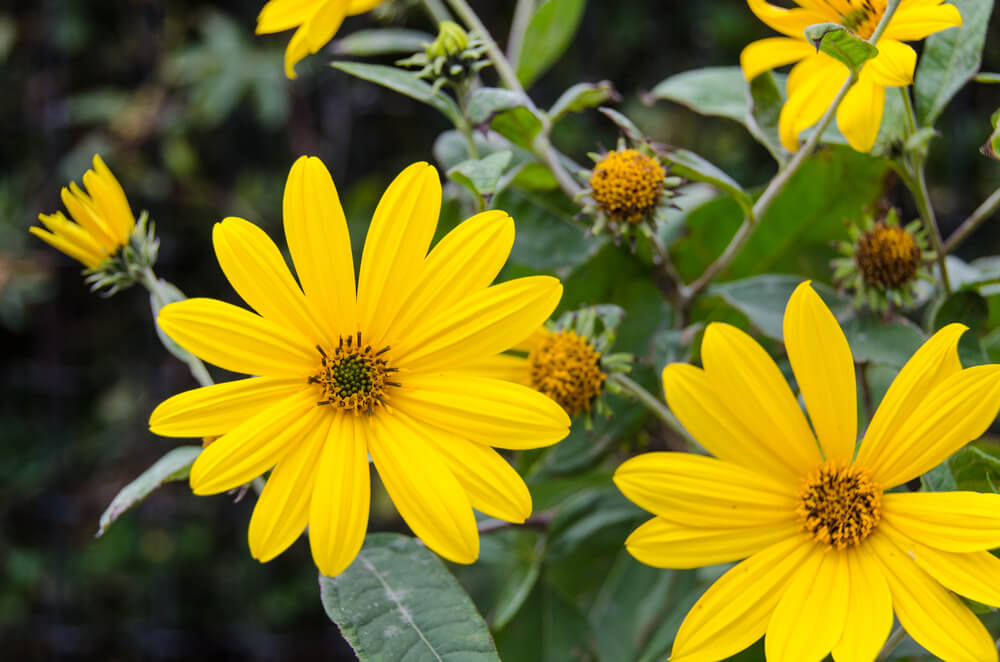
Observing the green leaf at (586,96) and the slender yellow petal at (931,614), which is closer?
the slender yellow petal at (931,614)

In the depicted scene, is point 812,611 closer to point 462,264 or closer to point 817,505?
point 817,505

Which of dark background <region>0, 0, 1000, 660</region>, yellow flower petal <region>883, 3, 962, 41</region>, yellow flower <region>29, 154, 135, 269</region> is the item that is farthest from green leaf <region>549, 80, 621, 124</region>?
dark background <region>0, 0, 1000, 660</region>

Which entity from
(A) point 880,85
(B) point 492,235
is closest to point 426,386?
(B) point 492,235

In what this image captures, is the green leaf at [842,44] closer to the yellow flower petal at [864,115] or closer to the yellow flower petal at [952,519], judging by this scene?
the yellow flower petal at [864,115]

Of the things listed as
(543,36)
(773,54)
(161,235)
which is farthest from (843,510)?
(161,235)

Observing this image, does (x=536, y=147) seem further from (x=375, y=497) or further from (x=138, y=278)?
(x=375, y=497)

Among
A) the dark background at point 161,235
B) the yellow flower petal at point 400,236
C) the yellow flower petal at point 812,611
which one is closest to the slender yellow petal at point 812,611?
the yellow flower petal at point 812,611

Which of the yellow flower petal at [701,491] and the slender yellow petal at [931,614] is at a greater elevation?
the yellow flower petal at [701,491]

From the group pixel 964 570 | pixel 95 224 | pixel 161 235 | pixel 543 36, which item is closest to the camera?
pixel 964 570
